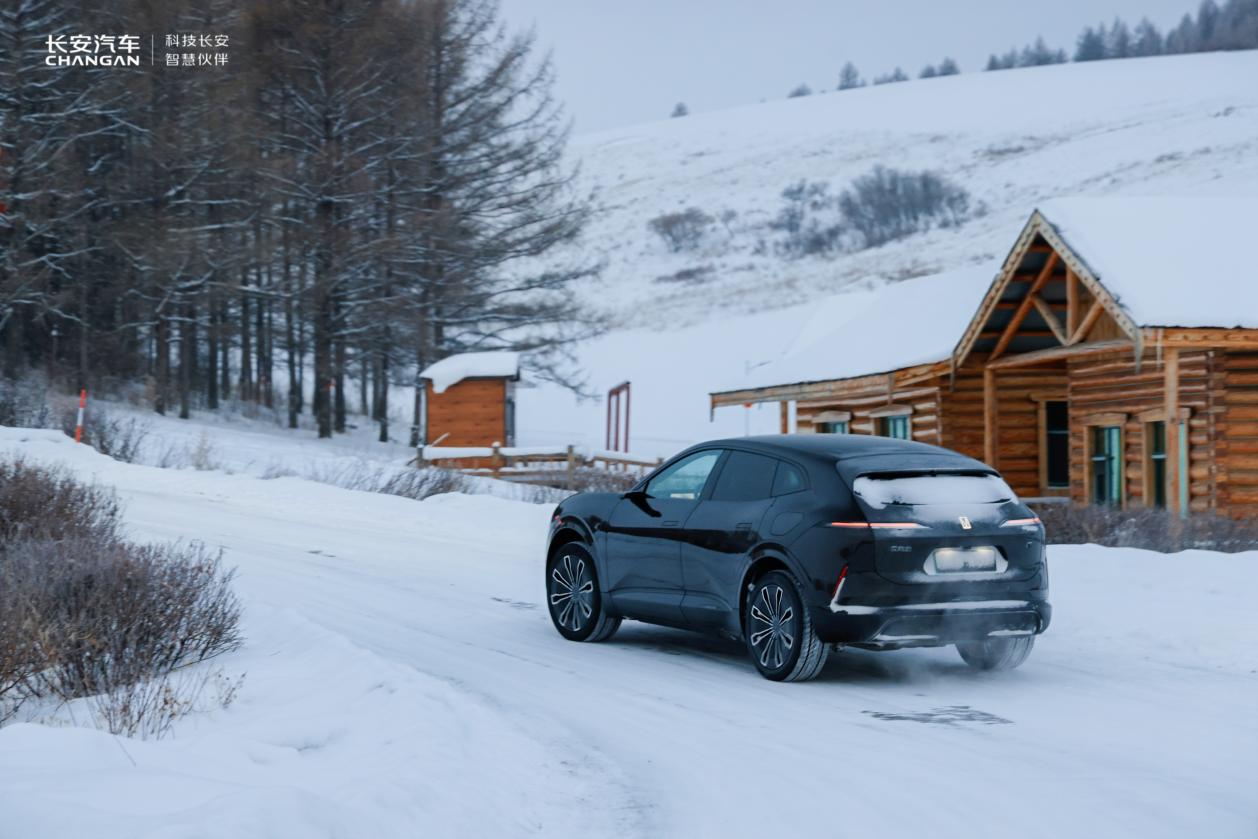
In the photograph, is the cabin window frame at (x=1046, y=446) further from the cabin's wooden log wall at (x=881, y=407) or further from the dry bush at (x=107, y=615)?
the dry bush at (x=107, y=615)

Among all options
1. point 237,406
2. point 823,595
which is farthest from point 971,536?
point 237,406

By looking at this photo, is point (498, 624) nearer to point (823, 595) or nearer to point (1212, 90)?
point (823, 595)

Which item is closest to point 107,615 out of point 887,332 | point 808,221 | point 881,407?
point 887,332

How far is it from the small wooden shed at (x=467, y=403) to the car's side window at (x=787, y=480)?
100 feet

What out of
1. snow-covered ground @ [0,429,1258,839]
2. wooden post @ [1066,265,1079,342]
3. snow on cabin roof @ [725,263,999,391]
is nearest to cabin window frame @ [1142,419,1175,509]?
wooden post @ [1066,265,1079,342]

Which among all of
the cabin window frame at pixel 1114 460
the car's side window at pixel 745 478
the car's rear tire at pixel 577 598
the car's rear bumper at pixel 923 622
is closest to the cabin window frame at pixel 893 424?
the cabin window frame at pixel 1114 460

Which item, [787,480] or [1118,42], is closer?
[787,480]

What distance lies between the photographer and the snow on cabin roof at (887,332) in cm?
2722

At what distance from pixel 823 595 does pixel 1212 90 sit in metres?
123

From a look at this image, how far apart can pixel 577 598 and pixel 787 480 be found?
2.48 metres

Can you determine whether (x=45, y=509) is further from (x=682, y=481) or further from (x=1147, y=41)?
(x=1147, y=41)

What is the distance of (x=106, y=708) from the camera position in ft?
24.9

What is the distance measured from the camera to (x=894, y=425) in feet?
104

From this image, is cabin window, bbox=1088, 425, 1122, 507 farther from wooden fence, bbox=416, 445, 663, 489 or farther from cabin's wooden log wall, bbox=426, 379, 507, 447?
cabin's wooden log wall, bbox=426, 379, 507, 447
